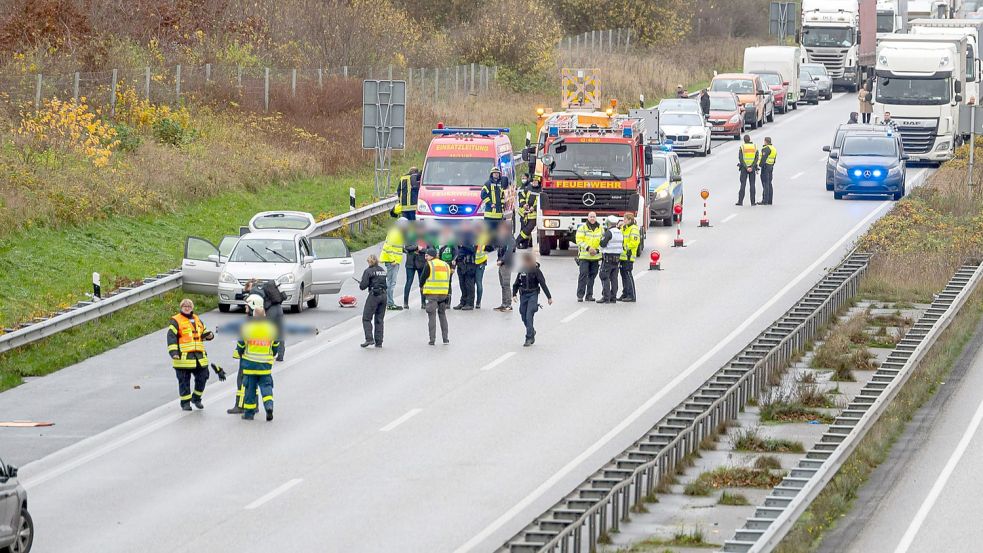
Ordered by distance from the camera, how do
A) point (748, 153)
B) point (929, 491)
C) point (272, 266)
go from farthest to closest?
1. point (748, 153)
2. point (272, 266)
3. point (929, 491)

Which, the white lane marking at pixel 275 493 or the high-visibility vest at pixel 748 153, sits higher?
the high-visibility vest at pixel 748 153

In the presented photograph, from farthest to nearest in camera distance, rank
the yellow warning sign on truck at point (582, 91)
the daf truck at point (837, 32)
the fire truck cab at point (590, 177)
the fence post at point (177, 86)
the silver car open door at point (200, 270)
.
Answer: the daf truck at point (837, 32), the yellow warning sign on truck at point (582, 91), the fence post at point (177, 86), the fire truck cab at point (590, 177), the silver car open door at point (200, 270)

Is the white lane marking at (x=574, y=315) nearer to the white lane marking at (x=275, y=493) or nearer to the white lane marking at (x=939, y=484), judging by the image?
the white lane marking at (x=939, y=484)

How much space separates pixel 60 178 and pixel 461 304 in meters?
9.26

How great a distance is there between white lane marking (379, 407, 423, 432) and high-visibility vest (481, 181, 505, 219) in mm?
11558

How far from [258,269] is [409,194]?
702 cm

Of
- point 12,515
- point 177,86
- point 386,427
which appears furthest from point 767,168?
point 12,515

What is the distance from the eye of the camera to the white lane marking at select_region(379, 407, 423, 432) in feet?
71.0

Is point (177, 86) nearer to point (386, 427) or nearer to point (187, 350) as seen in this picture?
point (187, 350)

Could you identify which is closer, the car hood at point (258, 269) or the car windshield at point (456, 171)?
the car hood at point (258, 269)

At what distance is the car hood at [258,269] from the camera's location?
29.0 m

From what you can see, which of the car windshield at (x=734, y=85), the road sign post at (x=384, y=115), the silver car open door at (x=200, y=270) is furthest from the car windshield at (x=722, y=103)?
the silver car open door at (x=200, y=270)

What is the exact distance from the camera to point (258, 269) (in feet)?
95.6

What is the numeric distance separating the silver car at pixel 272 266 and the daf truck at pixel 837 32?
4489 centimetres
